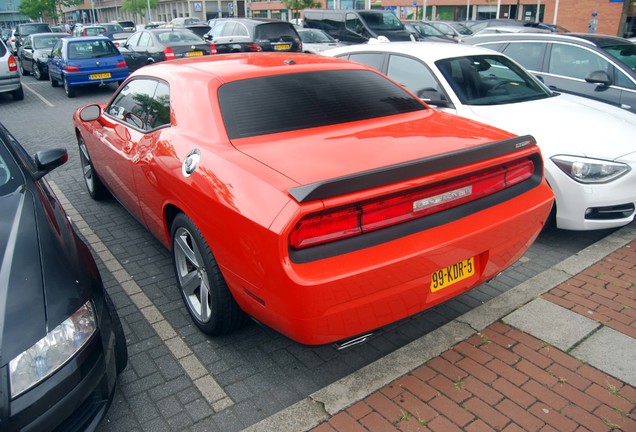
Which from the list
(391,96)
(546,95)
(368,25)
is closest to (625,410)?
(391,96)

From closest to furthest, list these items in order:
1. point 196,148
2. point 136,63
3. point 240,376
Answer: point 240,376 < point 196,148 < point 136,63

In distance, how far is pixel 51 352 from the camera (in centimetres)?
219

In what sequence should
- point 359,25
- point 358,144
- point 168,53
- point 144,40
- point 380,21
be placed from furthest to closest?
1. point 380,21
2. point 359,25
3. point 144,40
4. point 168,53
5. point 358,144

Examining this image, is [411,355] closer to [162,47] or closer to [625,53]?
[625,53]

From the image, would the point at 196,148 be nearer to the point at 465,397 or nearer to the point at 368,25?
the point at 465,397

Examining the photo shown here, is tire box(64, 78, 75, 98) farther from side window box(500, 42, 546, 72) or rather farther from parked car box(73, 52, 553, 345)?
side window box(500, 42, 546, 72)

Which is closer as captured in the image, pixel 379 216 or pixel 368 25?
pixel 379 216

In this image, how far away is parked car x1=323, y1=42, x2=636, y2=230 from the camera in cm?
446

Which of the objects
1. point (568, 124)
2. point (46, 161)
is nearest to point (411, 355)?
point (46, 161)

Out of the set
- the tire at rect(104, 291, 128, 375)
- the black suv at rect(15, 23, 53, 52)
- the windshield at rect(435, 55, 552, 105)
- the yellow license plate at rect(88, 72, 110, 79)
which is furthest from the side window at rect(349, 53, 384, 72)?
the black suv at rect(15, 23, 53, 52)

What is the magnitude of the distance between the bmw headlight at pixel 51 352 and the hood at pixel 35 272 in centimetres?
3

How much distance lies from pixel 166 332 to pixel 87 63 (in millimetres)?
12511

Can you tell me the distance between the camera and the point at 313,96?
367 cm

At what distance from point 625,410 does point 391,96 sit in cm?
255
